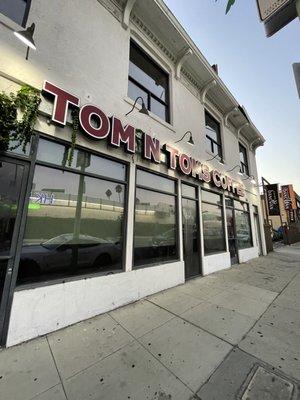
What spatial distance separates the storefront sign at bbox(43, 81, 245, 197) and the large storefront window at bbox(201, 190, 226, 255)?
116cm

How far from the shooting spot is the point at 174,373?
2416 mm

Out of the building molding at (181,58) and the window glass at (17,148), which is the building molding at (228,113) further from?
the window glass at (17,148)

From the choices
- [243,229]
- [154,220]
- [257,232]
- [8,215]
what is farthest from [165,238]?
[257,232]

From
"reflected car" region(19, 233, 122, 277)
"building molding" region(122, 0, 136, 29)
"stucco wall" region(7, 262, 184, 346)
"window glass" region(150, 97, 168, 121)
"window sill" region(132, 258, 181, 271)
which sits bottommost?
"stucco wall" region(7, 262, 184, 346)

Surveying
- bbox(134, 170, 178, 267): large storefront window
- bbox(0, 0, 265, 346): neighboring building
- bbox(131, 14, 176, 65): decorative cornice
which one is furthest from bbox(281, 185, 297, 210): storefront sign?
bbox(131, 14, 176, 65): decorative cornice

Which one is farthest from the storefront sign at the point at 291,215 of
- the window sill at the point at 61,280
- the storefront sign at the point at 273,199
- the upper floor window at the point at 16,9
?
the upper floor window at the point at 16,9

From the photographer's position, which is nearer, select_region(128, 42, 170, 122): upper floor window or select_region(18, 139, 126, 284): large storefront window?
select_region(18, 139, 126, 284): large storefront window

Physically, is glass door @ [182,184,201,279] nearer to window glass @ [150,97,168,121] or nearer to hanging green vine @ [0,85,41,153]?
window glass @ [150,97,168,121]

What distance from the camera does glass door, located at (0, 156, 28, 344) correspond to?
2971 millimetres

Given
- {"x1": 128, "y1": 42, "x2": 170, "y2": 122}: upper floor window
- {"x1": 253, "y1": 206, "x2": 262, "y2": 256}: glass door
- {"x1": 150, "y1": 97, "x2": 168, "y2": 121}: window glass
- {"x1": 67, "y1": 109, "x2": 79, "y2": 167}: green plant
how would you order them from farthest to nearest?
{"x1": 253, "y1": 206, "x2": 262, "y2": 256}: glass door < {"x1": 150, "y1": 97, "x2": 168, "y2": 121}: window glass < {"x1": 128, "y1": 42, "x2": 170, "y2": 122}: upper floor window < {"x1": 67, "y1": 109, "x2": 79, "y2": 167}: green plant

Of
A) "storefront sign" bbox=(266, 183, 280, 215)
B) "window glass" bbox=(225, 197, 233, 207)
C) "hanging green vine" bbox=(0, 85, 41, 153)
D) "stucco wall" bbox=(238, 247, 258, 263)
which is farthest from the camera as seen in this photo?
"storefront sign" bbox=(266, 183, 280, 215)

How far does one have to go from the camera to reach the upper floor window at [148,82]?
5938 millimetres

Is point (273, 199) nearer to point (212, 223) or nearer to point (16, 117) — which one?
point (212, 223)

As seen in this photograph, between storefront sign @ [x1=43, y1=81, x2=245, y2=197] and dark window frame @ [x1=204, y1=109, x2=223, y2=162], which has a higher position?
dark window frame @ [x1=204, y1=109, x2=223, y2=162]
